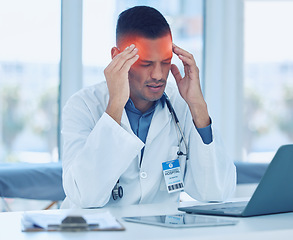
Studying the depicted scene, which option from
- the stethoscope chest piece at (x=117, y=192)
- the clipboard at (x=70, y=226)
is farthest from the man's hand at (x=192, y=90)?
the clipboard at (x=70, y=226)

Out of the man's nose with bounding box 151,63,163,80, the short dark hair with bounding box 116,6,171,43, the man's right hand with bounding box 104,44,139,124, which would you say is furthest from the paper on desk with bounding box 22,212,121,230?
the short dark hair with bounding box 116,6,171,43

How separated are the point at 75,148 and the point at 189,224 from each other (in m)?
0.66

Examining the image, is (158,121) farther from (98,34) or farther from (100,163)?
(98,34)

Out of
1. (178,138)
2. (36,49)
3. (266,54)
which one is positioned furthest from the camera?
(266,54)

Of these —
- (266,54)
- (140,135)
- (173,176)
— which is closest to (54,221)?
(173,176)

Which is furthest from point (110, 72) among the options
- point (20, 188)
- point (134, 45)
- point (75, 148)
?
point (20, 188)

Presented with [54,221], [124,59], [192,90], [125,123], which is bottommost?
[54,221]

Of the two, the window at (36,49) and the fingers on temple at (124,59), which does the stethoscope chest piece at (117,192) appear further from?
the window at (36,49)

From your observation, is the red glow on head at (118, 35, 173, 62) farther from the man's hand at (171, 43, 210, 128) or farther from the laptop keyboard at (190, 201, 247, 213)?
the laptop keyboard at (190, 201, 247, 213)

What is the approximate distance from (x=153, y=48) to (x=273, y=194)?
748mm

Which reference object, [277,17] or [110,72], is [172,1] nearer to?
[277,17]

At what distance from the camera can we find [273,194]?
4.17ft

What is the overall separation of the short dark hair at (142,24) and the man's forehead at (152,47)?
2 cm

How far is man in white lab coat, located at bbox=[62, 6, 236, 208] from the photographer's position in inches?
63.9
